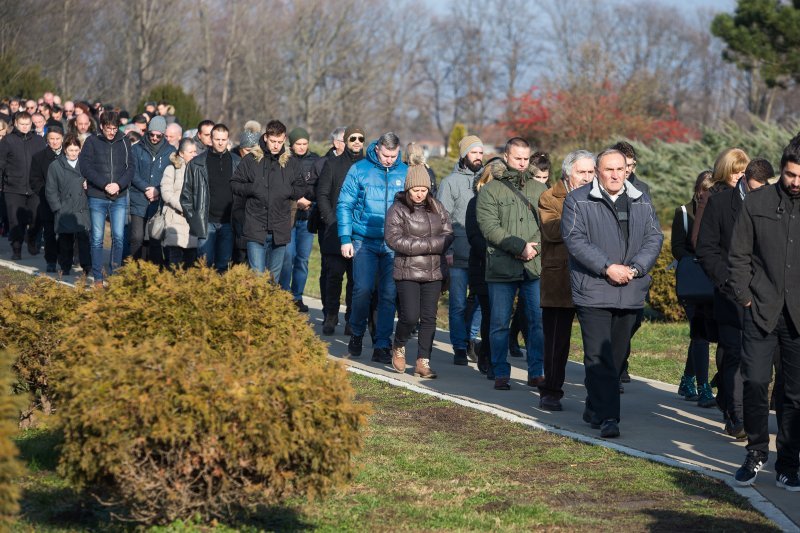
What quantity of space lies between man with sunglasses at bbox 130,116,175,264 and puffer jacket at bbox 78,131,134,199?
11 centimetres

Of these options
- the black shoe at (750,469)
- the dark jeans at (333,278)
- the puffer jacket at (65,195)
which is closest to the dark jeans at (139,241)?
the puffer jacket at (65,195)

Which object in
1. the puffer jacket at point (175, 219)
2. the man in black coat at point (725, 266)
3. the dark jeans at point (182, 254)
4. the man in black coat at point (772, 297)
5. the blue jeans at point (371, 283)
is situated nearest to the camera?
the man in black coat at point (772, 297)

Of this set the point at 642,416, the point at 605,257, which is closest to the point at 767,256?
the point at 605,257

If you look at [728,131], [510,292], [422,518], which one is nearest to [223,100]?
[728,131]

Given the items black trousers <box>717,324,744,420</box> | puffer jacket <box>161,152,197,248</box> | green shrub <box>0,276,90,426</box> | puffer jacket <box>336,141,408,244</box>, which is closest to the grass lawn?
green shrub <box>0,276,90,426</box>

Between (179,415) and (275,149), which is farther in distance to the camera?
(275,149)

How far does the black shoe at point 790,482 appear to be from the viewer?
7082 millimetres

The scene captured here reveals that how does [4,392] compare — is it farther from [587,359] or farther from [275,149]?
[275,149]

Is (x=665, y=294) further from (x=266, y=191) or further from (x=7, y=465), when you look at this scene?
(x=7, y=465)

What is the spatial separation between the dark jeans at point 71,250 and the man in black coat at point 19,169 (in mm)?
1523

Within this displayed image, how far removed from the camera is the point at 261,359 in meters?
5.49

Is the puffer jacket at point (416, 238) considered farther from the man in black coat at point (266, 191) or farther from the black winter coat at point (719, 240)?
the black winter coat at point (719, 240)

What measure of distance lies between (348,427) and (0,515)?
1423 mm

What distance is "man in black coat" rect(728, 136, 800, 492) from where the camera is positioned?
7062 millimetres
